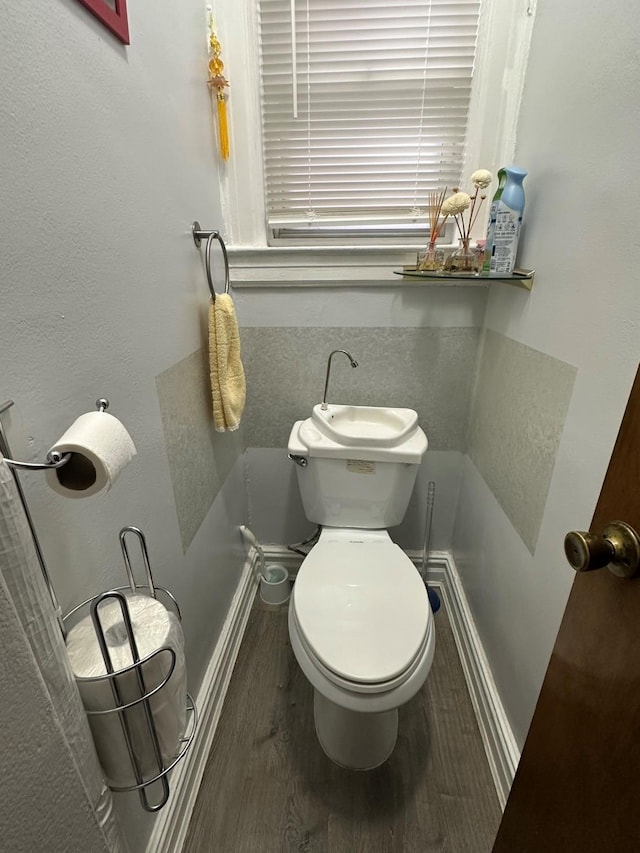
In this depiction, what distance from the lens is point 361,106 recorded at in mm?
1229

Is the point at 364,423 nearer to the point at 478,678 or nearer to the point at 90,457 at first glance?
the point at 478,678

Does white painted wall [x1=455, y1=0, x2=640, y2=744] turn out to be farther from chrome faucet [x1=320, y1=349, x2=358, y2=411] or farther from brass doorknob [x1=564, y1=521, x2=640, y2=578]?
chrome faucet [x1=320, y1=349, x2=358, y2=411]

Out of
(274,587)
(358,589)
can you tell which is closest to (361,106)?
(358,589)

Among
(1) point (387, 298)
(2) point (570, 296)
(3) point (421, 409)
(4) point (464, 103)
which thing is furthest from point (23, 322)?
(4) point (464, 103)

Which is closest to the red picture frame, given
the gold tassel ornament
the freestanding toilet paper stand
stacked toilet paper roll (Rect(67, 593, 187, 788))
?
the gold tassel ornament

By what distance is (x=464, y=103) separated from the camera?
1218 millimetres

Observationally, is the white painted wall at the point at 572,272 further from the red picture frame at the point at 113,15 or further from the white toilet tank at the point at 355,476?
the red picture frame at the point at 113,15

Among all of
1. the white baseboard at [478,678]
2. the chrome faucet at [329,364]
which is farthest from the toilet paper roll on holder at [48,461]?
the white baseboard at [478,678]

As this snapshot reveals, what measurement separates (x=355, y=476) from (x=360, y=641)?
19.7 inches

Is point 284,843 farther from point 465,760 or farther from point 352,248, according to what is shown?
point 352,248

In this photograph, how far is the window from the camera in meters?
1.15

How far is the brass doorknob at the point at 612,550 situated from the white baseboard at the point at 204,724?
108 cm

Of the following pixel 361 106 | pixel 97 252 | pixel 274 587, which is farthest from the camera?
Answer: pixel 274 587

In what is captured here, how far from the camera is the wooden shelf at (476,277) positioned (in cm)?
103
